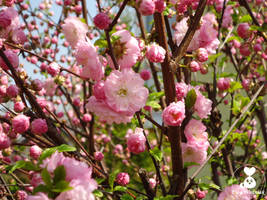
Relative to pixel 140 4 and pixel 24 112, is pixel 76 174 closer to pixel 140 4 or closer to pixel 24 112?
pixel 140 4

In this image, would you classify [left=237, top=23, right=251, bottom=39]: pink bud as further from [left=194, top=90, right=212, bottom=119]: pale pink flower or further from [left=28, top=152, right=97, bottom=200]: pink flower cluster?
[left=28, top=152, right=97, bottom=200]: pink flower cluster

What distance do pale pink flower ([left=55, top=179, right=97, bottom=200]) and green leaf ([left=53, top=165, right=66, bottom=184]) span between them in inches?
1.1

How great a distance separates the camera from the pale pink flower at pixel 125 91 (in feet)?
2.81

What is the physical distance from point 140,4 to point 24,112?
77 centimetres

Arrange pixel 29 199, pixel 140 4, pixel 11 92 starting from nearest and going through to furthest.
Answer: pixel 29 199 → pixel 140 4 → pixel 11 92

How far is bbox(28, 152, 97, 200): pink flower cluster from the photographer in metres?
0.65

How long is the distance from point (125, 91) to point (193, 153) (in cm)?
42

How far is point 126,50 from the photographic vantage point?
0.92 metres

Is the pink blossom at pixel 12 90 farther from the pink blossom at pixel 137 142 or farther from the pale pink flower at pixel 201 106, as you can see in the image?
the pale pink flower at pixel 201 106

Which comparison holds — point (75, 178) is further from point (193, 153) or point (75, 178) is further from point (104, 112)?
point (193, 153)

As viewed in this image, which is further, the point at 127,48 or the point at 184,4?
the point at 184,4

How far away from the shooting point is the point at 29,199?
659mm

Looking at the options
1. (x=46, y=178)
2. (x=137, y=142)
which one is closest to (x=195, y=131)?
(x=137, y=142)

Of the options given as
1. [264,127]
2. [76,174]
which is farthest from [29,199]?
[264,127]
